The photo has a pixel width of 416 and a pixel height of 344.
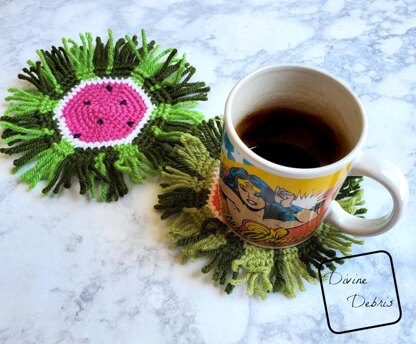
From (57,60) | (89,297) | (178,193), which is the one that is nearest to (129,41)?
(57,60)

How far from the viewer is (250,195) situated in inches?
17.2

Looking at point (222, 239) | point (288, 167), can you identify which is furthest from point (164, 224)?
point (288, 167)

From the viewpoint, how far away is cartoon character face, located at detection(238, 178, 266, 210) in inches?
16.9

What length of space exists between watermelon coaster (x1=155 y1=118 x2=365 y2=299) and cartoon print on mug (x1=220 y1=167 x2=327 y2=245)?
2 centimetres

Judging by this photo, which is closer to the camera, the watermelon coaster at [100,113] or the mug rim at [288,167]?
the mug rim at [288,167]

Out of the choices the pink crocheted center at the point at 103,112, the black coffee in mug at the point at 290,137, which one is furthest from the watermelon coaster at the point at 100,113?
the black coffee in mug at the point at 290,137

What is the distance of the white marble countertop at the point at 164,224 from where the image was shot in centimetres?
47

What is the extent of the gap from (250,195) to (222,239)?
0.09m

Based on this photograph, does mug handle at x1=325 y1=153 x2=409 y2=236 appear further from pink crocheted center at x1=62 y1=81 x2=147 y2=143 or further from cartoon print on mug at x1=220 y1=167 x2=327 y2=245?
pink crocheted center at x1=62 y1=81 x2=147 y2=143

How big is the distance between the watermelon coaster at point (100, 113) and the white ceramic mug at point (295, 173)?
0.13 m

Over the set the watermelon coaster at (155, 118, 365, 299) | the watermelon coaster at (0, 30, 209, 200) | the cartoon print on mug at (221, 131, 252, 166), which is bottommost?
the watermelon coaster at (155, 118, 365, 299)

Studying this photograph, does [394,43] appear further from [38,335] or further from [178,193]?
[38,335]

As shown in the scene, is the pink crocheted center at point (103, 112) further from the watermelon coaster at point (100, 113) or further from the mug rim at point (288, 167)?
the mug rim at point (288, 167)

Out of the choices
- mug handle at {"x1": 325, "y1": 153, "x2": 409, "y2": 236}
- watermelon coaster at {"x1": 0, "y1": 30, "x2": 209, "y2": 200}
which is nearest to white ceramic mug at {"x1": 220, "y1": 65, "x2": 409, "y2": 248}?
mug handle at {"x1": 325, "y1": 153, "x2": 409, "y2": 236}
